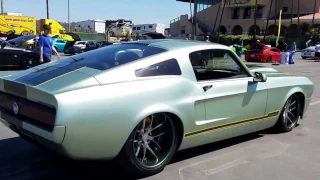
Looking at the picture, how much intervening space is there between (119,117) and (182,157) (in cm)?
143

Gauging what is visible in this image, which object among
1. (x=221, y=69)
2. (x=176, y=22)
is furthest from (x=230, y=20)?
(x=221, y=69)

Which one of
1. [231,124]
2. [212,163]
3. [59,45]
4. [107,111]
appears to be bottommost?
[212,163]

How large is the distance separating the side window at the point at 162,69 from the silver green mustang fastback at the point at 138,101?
12 millimetres

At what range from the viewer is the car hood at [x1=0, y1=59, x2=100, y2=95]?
3.27 meters

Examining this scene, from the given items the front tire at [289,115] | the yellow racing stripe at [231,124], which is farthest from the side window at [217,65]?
the front tire at [289,115]

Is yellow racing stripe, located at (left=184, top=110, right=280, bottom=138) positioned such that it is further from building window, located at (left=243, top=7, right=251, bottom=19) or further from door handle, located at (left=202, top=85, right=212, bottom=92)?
building window, located at (left=243, top=7, right=251, bottom=19)

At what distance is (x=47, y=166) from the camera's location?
4.05 m

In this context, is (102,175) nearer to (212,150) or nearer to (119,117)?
(119,117)

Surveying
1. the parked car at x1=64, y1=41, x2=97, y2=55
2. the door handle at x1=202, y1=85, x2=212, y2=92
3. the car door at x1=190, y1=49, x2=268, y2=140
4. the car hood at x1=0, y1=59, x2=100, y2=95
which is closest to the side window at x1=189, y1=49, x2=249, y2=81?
the car door at x1=190, y1=49, x2=268, y2=140

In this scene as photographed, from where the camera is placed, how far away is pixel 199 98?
4.09m

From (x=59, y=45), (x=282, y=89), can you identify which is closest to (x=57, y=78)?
(x=282, y=89)

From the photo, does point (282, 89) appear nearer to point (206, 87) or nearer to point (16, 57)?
point (206, 87)

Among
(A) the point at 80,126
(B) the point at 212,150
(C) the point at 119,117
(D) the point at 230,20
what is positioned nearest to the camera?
(A) the point at 80,126

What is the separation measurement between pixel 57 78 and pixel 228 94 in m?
2.07
